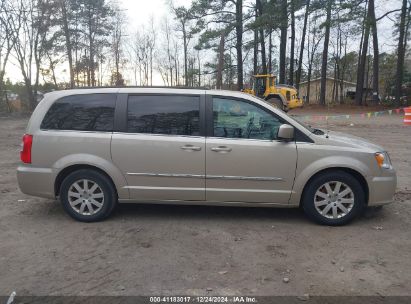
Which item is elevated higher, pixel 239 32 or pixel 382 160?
pixel 239 32

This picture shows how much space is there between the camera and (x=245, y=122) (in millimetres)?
5164

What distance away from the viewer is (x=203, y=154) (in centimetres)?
508

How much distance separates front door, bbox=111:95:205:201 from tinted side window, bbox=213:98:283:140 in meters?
0.28

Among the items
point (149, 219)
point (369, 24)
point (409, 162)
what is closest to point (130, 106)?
point (149, 219)

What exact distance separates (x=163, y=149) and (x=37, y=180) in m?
1.76

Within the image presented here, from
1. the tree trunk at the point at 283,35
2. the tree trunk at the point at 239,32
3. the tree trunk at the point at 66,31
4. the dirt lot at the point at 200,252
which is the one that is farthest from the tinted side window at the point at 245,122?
the tree trunk at the point at 66,31

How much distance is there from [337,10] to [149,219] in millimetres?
29413

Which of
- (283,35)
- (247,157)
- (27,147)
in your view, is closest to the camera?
(247,157)

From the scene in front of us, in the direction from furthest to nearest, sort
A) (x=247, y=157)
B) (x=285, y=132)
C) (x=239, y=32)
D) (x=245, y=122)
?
(x=239, y=32)
(x=245, y=122)
(x=247, y=157)
(x=285, y=132)

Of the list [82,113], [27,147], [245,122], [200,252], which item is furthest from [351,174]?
[27,147]

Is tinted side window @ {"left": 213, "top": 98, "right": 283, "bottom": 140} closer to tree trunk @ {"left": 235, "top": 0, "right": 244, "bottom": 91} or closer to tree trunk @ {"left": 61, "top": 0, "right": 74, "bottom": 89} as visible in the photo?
tree trunk @ {"left": 235, "top": 0, "right": 244, "bottom": 91}

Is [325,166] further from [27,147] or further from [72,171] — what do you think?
[27,147]

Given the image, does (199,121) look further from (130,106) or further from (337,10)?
(337,10)

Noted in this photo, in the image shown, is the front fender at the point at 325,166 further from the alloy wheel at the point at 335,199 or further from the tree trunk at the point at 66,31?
the tree trunk at the point at 66,31
